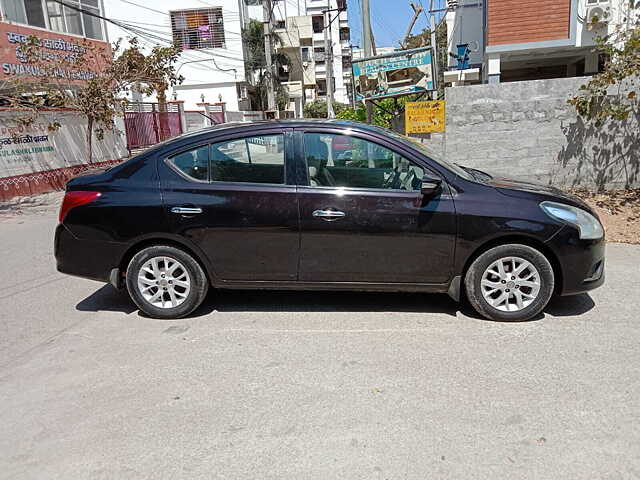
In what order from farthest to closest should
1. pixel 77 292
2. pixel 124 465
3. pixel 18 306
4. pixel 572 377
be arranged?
1. pixel 77 292
2. pixel 18 306
3. pixel 572 377
4. pixel 124 465

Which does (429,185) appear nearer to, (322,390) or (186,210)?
(322,390)

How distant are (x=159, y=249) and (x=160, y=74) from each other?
13.5m

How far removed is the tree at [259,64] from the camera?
A: 36.2 meters

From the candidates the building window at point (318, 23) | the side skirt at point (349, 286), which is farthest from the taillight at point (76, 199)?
the building window at point (318, 23)

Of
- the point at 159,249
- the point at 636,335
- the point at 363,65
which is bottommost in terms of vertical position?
the point at 636,335

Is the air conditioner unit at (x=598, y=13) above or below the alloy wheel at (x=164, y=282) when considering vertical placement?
above

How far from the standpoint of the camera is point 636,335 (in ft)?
13.8

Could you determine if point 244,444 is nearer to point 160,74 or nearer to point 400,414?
point 400,414

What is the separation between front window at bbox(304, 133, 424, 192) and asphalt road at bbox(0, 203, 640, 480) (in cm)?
119

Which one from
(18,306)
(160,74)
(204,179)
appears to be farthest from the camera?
(160,74)

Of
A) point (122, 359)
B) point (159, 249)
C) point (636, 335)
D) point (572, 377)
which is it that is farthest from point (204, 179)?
point (636, 335)

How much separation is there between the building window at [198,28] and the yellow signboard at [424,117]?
1071 inches

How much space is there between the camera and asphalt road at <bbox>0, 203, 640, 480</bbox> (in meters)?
2.83

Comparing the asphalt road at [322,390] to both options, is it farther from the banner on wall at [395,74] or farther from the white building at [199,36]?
the white building at [199,36]
